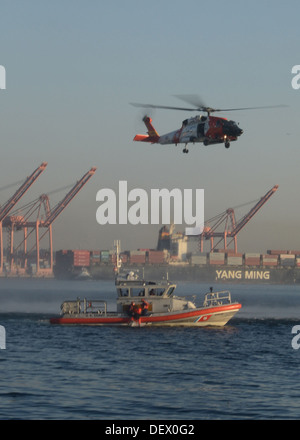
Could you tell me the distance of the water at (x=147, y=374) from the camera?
119 ft

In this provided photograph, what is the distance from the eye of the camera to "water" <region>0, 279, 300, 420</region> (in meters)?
36.2

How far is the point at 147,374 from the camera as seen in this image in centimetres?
4728

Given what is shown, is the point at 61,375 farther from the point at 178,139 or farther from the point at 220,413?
the point at 178,139

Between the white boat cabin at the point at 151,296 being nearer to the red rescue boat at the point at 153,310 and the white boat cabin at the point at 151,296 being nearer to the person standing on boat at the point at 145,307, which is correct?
the red rescue boat at the point at 153,310

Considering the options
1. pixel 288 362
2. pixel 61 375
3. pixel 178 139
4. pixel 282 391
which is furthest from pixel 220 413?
pixel 178 139

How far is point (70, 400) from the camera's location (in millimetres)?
38031

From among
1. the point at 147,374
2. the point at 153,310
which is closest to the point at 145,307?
the point at 153,310
